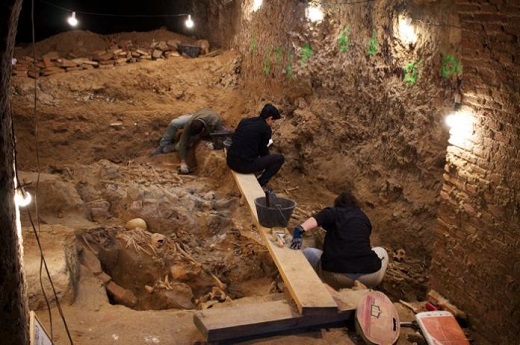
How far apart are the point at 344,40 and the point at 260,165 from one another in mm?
2420

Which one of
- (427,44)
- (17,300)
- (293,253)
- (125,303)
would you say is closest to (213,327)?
(293,253)

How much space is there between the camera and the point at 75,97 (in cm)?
1062

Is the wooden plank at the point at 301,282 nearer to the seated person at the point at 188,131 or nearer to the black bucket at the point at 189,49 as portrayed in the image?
the seated person at the point at 188,131

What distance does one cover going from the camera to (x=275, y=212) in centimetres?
639

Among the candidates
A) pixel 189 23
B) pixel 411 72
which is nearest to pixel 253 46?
pixel 189 23

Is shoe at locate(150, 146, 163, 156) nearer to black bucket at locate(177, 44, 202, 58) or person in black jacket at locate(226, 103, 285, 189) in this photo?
person in black jacket at locate(226, 103, 285, 189)

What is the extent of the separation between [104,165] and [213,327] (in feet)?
17.1

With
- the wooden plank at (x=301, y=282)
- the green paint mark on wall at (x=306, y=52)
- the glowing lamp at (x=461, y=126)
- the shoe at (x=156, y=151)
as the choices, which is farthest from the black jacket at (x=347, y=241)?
the shoe at (x=156, y=151)

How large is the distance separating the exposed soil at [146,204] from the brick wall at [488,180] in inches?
31.9

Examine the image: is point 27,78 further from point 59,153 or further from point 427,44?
point 427,44

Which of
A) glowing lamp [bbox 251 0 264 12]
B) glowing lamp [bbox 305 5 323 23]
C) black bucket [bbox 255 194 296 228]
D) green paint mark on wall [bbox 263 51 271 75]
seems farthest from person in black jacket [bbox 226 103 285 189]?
glowing lamp [bbox 251 0 264 12]

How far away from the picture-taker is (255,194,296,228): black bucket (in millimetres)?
6371

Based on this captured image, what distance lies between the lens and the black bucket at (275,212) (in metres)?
6.37

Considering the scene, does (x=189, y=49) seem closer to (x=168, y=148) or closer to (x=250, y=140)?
(x=168, y=148)
